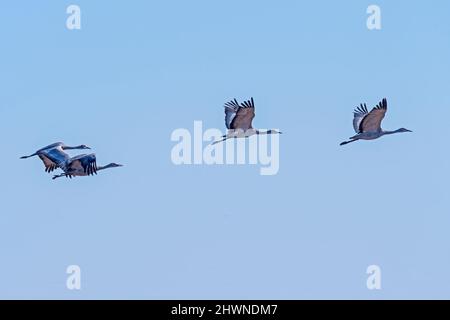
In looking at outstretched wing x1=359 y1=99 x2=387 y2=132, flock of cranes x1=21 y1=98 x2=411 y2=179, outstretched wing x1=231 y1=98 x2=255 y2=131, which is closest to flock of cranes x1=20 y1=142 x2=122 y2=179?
flock of cranes x1=21 y1=98 x2=411 y2=179

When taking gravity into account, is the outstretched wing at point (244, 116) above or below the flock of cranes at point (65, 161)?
above

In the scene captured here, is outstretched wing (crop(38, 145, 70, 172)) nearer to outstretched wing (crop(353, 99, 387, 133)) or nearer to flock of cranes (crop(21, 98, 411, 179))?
flock of cranes (crop(21, 98, 411, 179))

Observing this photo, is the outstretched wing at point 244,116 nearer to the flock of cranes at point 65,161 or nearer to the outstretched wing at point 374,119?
the outstretched wing at point 374,119

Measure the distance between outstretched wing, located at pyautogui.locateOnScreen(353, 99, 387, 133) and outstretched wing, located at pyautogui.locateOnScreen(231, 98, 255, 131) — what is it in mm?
3063

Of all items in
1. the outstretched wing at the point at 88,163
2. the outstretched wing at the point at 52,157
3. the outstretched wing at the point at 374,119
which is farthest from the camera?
the outstretched wing at the point at 374,119

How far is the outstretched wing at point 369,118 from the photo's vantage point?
51.6m

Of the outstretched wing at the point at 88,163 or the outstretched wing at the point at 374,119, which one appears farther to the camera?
the outstretched wing at the point at 374,119

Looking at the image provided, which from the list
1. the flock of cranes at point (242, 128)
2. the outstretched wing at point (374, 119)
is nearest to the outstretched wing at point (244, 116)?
the flock of cranes at point (242, 128)

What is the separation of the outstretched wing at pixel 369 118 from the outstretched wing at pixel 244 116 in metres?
3.06

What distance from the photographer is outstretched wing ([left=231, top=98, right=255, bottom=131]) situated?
170 feet
